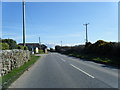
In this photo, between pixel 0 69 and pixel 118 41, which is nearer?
pixel 0 69

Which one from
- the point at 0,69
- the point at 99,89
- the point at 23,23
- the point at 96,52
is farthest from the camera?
the point at 96,52

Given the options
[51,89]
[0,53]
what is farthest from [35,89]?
[0,53]

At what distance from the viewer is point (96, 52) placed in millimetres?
48281

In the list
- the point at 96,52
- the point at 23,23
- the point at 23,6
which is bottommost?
the point at 96,52

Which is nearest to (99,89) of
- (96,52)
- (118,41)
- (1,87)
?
(1,87)

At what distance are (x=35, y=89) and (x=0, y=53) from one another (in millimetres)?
4877

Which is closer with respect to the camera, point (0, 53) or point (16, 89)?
point (16, 89)

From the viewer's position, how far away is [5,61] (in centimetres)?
1459

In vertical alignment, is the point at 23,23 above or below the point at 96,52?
above

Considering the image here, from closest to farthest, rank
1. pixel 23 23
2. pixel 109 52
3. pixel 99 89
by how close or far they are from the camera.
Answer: pixel 99 89 < pixel 23 23 < pixel 109 52

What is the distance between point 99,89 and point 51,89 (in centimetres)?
189

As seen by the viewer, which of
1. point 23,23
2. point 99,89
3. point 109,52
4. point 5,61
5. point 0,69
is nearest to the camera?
point 99,89

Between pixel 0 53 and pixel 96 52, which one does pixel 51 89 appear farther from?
pixel 96 52

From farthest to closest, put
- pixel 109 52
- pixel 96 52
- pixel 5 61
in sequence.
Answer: pixel 96 52 < pixel 109 52 < pixel 5 61
